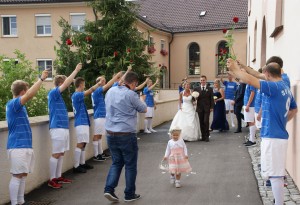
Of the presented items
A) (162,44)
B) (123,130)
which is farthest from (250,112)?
(162,44)

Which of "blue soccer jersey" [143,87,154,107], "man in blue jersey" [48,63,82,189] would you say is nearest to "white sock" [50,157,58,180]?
"man in blue jersey" [48,63,82,189]

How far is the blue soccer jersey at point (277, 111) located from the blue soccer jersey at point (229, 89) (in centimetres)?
1152

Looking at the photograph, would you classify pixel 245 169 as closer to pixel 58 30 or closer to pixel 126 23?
pixel 126 23

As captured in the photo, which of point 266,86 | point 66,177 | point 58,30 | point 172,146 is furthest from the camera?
point 58,30

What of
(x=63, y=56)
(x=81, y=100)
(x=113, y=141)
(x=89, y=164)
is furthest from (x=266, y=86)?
(x=63, y=56)

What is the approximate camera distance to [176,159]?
834cm

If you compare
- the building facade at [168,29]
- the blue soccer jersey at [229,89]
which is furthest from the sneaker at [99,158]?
the building facade at [168,29]

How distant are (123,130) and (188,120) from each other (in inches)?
291

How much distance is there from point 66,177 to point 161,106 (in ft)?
40.3

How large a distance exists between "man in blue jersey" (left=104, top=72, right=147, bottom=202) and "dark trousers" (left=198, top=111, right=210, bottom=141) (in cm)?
709

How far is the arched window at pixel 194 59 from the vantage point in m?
44.4

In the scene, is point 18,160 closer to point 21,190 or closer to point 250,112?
point 21,190

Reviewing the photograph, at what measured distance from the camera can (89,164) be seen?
35.1ft

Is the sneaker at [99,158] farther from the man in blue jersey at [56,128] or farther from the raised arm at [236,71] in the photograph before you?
the raised arm at [236,71]
